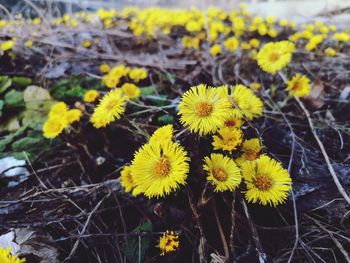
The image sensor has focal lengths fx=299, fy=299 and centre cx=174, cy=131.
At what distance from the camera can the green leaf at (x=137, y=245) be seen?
976 millimetres

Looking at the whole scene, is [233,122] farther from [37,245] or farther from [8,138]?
[8,138]

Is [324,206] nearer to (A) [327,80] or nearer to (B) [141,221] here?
(B) [141,221]

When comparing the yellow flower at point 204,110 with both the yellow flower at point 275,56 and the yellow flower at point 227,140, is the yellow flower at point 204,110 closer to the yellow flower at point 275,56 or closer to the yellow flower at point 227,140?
the yellow flower at point 227,140

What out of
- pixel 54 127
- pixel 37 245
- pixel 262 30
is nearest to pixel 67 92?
pixel 54 127

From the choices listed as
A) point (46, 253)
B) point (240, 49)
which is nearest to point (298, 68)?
point (240, 49)

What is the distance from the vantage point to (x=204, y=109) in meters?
0.92

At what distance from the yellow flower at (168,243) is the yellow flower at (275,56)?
0.93 metres

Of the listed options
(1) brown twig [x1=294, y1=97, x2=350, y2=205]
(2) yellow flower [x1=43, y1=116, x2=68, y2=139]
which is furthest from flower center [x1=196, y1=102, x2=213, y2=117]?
(2) yellow flower [x1=43, y1=116, x2=68, y2=139]

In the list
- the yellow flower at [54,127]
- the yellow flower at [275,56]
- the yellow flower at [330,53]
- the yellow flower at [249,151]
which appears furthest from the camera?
the yellow flower at [330,53]

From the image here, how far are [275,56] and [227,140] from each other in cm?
77

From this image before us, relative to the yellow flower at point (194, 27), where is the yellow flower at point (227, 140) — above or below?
above

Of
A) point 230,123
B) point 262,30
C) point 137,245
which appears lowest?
point 137,245

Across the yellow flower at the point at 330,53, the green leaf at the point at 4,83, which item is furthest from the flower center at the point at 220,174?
the yellow flower at the point at 330,53

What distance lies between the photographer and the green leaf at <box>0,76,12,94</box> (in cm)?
186
